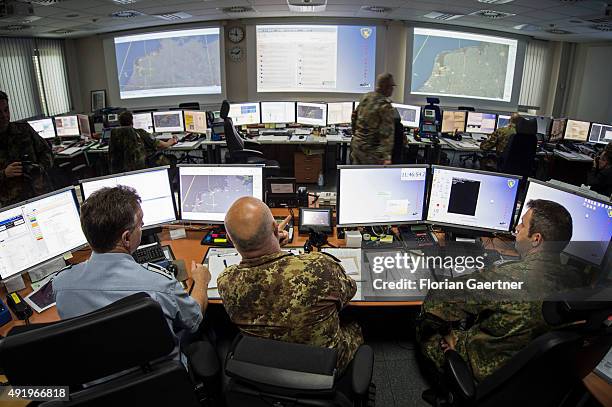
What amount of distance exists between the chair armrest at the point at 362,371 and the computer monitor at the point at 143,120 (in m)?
5.43

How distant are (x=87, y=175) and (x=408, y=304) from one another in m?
5.40

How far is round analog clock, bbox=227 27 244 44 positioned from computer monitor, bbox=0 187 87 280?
652 cm

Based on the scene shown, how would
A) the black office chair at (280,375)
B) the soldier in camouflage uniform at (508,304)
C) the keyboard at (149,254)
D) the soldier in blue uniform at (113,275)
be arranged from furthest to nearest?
1. the keyboard at (149,254)
2. the soldier in camouflage uniform at (508,304)
3. the soldier in blue uniform at (113,275)
4. the black office chair at (280,375)

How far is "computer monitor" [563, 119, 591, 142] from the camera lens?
5629 millimetres

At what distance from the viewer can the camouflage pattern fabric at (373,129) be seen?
4.27 meters

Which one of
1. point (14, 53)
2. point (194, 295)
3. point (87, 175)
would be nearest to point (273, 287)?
point (194, 295)

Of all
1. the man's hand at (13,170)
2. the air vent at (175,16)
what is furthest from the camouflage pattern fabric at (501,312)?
the air vent at (175,16)

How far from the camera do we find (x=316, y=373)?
3.56ft

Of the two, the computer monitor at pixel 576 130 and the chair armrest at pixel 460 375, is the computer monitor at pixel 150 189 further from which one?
the computer monitor at pixel 576 130

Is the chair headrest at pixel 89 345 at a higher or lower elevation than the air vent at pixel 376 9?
lower

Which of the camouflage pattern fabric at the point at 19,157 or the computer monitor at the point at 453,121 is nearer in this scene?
the camouflage pattern fabric at the point at 19,157

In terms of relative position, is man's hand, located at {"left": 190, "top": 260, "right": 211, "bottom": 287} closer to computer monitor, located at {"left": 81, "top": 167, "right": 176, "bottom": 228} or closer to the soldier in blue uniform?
the soldier in blue uniform
